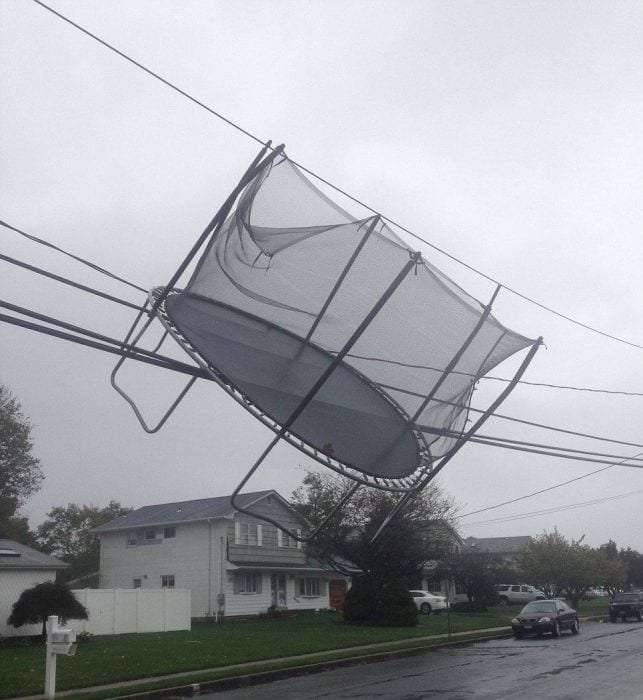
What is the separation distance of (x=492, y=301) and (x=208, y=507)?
33358 mm

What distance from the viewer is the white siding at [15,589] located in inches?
1021

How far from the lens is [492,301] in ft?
31.7

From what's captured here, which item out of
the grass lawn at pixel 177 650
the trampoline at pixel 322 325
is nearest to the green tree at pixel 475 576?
the grass lawn at pixel 177 650

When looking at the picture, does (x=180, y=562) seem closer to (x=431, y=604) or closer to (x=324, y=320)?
(x=431, y=604)

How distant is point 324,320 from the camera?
8.49 meters

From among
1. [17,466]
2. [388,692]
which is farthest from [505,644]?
[17,466]

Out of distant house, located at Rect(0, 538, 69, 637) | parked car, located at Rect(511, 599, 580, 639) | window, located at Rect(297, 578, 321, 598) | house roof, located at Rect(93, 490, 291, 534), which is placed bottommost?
parked car, located at Rect(511, 599, 580, 639)

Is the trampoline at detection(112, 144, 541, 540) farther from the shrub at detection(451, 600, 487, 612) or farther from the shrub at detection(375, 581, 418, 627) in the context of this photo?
the shrub at detection(451, 600, 487, 612)

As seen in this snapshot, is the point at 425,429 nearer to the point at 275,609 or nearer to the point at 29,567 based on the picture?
the point at 29,567

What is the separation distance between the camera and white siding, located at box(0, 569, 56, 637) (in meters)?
25.9

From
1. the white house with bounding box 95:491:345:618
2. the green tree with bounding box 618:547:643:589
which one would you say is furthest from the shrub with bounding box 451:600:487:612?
the green tree with bounding box 618:547:643:589

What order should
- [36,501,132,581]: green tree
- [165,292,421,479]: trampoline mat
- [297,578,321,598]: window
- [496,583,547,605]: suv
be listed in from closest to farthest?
[165,292,421,479]: trampoline mat, [297,578,321,598]: window, [496,583,547,605]: suv, [36,501,132,581]: green tree

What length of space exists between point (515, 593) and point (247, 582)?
24078 mm

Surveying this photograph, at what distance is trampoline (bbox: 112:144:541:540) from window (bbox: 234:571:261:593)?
31.4 meters
